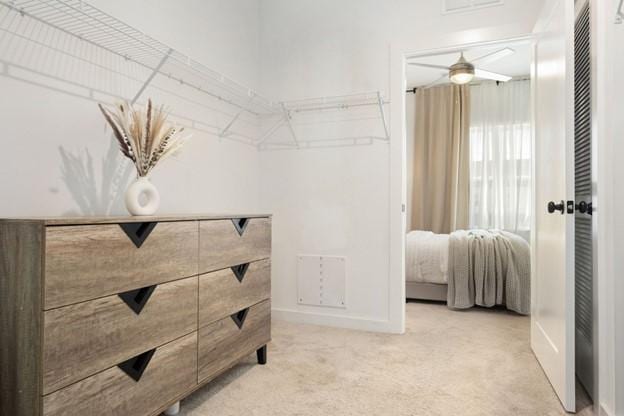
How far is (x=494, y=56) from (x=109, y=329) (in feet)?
15.3

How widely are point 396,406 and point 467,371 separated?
614mm

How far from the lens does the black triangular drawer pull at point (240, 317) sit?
1.96 m

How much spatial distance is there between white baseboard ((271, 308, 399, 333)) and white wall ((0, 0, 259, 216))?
3.22 ft

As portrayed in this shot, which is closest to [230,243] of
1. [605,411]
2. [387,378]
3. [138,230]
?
[138,230]

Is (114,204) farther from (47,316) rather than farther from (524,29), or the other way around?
(524,29)

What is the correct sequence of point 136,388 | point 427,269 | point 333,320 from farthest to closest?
point 427,269, point 333,320, point 136,388

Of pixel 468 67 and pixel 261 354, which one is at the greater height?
pixel 468 67

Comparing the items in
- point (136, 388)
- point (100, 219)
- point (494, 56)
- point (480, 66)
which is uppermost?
point (480, 66)

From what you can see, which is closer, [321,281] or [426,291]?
[321,281]

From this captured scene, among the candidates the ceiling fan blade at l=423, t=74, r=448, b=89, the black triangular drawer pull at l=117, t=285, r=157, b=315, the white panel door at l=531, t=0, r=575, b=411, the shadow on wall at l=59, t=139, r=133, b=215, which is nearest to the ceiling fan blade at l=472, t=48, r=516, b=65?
the ceiling fan blade at l=423, t=74, r=448, b=89

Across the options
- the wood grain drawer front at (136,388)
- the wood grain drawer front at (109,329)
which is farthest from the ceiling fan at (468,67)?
the wood grain drawer front at (136,388)

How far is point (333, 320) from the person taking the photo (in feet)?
9.85

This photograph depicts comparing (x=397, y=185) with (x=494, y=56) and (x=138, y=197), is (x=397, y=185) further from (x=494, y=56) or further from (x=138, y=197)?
(x=494, y=56)

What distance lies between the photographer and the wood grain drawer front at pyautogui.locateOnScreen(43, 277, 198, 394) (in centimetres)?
112
